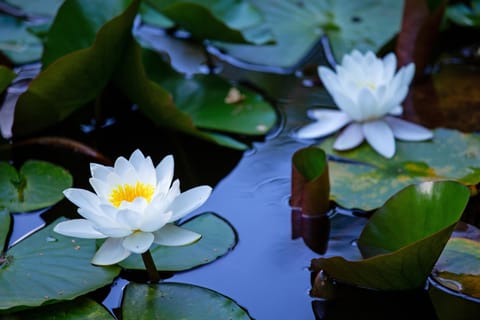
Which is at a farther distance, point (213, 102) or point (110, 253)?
point (213, 102)

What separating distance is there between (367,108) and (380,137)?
94 mm

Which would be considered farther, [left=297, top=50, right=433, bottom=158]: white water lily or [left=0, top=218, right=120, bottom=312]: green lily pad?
[left=297, top=50, right=433, bottom=158]: white water lily

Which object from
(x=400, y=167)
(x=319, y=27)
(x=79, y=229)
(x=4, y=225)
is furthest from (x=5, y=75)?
(x=319, y=27)

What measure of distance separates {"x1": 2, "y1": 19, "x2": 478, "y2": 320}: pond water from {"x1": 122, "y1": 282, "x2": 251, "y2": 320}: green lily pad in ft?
0.19

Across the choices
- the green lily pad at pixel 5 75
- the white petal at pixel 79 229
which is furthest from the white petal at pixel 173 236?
the green lily pad at pixel 5 75

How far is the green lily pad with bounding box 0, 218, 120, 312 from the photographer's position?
1.36 metres

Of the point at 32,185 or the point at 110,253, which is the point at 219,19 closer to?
the point at 32,185

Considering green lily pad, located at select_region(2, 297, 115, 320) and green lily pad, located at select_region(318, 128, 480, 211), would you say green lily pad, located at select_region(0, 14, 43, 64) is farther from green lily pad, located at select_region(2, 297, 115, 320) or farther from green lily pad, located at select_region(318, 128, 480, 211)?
green lily pad, located at select_region(2, 297, 115, 320)

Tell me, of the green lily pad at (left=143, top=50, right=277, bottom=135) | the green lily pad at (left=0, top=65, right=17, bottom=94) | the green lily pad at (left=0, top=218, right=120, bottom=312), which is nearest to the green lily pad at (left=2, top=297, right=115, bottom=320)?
the green lily pad at (left=0, top=218, right=120, bottom=312)

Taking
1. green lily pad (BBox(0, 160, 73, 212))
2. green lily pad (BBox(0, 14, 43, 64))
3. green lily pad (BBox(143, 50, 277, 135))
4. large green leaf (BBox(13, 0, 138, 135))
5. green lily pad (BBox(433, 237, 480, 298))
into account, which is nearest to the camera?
green lily pad (BBox(433, 237, 480, 298))

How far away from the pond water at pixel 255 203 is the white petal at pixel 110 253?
0.41 feet

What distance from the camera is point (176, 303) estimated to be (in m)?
1.40

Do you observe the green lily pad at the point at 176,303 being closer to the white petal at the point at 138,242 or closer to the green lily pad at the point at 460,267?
the white petal at the point at 138,242

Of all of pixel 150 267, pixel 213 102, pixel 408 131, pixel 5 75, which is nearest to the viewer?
pixel 150 267
